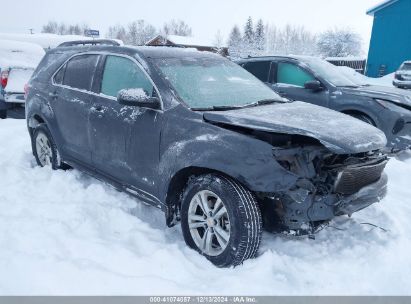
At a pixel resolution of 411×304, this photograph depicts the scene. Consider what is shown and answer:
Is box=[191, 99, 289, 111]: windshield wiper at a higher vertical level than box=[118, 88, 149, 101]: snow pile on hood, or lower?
lower

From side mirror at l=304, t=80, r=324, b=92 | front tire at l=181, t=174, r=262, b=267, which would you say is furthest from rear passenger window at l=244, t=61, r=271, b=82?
front tire at l=181, t=174, r=262, b=267

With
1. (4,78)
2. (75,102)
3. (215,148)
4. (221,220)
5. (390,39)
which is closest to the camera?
(215,148)

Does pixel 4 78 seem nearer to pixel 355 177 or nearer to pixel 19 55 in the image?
pixel 19 55

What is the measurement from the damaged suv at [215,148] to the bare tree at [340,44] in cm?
4607

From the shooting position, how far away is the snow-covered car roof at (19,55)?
9328mm

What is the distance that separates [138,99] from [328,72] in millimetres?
5130

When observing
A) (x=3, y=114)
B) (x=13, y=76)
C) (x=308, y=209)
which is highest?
(x=13, y=76)

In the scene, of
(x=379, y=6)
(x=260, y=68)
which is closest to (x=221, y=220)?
(x=260, y=68)

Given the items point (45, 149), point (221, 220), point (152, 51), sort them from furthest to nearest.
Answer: point (45, 149), point (152, 51), point (221, 220)

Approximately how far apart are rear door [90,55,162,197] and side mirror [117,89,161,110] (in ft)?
0.29

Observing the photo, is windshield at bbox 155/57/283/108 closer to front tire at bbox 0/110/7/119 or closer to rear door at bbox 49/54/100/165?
rear door at bbox 49/54/100/165

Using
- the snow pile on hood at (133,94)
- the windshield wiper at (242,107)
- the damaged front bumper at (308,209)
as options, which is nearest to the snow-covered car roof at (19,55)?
the snow pile on hood at (133,94)

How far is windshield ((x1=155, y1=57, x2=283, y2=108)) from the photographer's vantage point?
3506 millimetres

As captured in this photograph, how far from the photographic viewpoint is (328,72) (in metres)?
7.36
